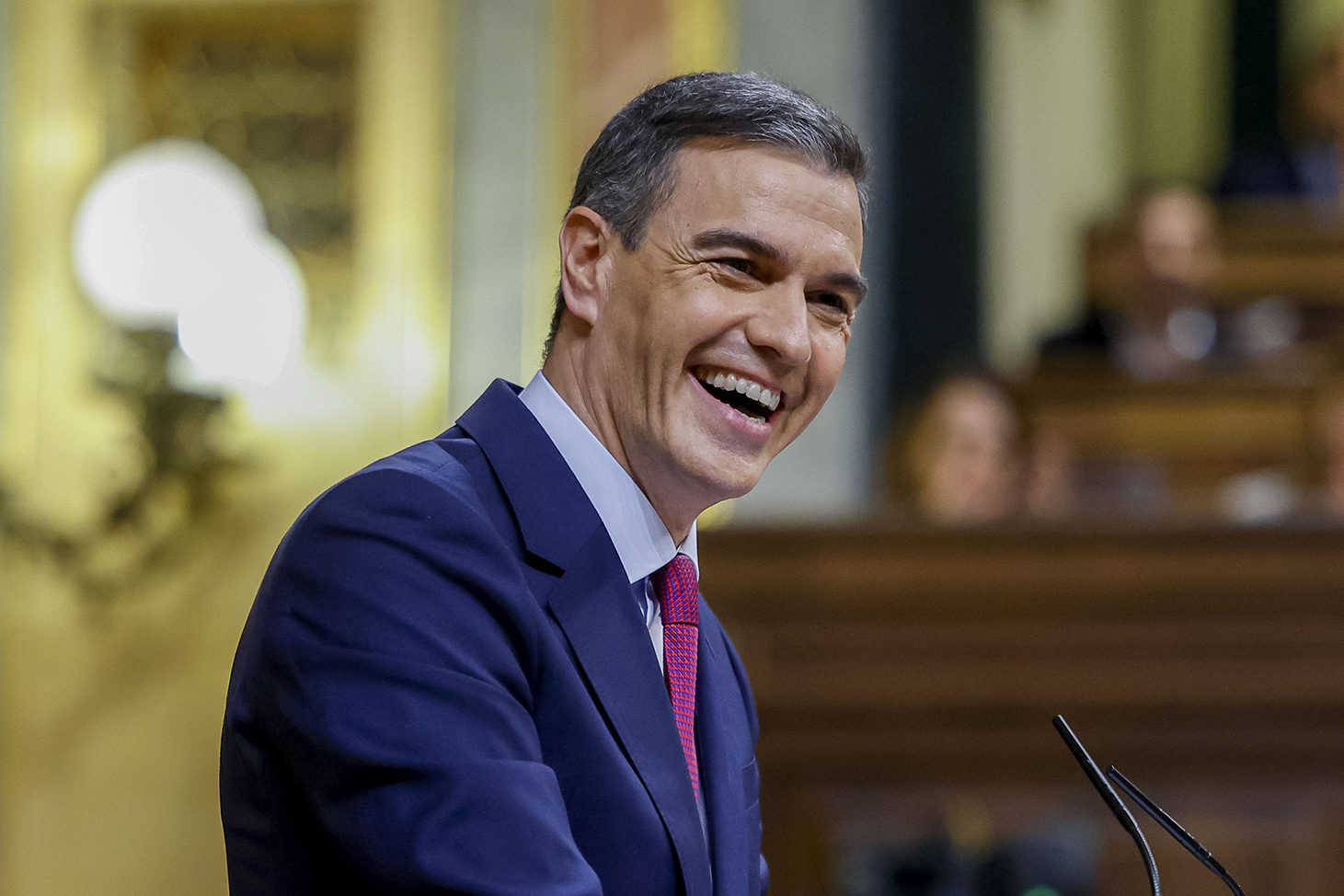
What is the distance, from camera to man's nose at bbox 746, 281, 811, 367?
121cm

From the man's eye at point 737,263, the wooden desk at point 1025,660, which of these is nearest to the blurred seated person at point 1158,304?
the wooden desk at point 1025,660

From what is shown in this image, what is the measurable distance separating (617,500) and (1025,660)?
1972mm

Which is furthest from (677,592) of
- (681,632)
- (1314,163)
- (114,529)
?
(1314,163)

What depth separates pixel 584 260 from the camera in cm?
129

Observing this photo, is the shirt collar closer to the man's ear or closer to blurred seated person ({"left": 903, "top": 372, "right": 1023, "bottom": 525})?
the man's ear

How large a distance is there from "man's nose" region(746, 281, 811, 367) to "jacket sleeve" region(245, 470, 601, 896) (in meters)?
0.26

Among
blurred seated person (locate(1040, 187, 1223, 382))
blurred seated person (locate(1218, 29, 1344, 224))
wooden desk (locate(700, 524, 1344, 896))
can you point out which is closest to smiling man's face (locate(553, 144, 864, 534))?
wooden desk (locate(700, 524, 1344, 896))

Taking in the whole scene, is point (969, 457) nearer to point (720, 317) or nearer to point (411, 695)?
point (720, 317)

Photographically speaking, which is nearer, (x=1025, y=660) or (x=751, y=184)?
(x=751, y=184)

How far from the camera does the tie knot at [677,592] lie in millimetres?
1266

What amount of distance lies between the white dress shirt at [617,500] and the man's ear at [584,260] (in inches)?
3.1

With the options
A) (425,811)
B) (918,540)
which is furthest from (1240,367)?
(425,811)

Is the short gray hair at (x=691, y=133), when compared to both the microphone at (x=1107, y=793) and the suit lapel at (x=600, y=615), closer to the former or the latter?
the suit lapel at (x=600, y=615)

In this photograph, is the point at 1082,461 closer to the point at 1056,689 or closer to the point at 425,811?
the point at 1056,689
